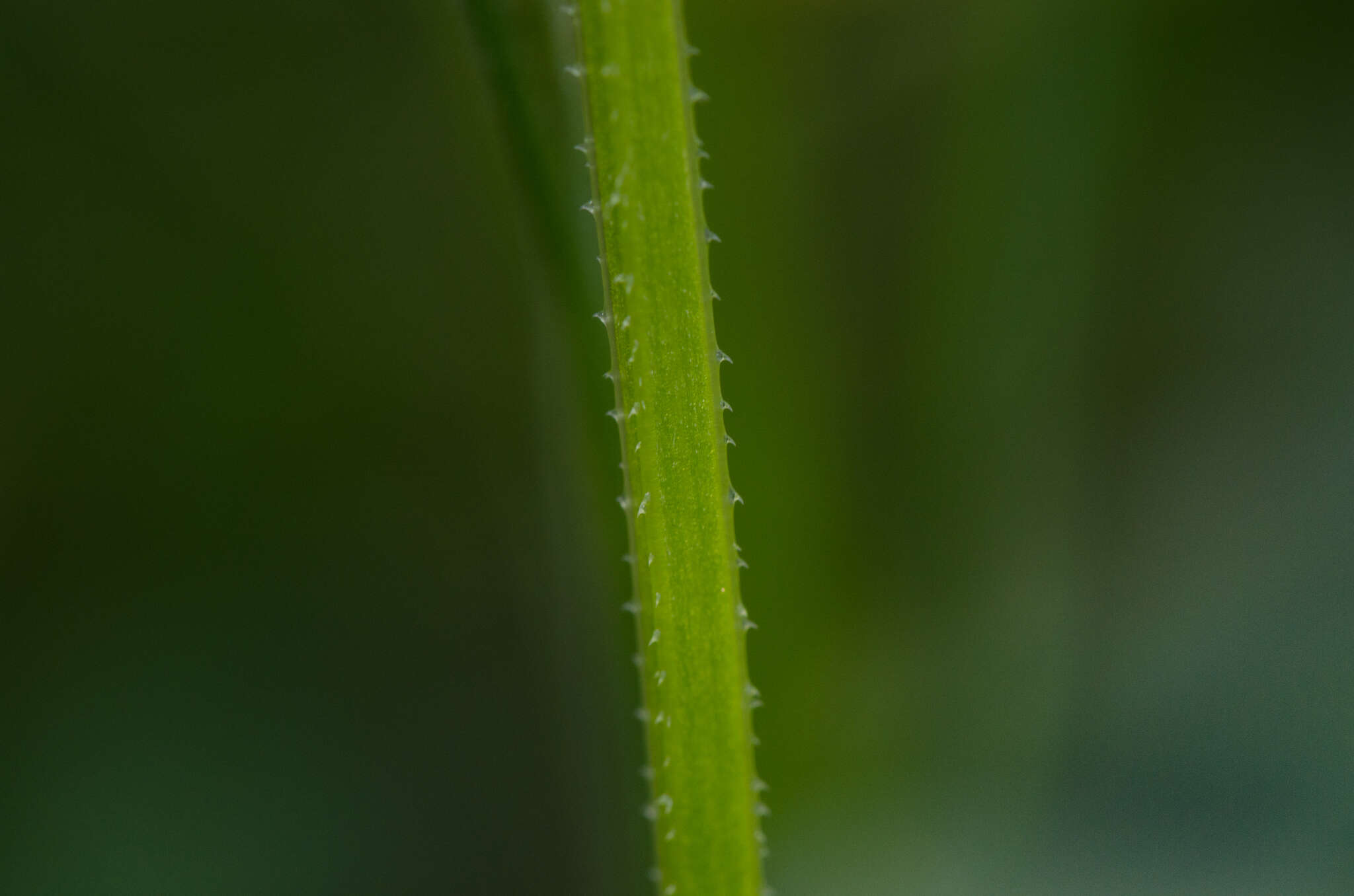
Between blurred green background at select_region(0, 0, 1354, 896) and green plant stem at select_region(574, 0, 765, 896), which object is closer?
green plant stem at select_region(574, 0, 765, 896)

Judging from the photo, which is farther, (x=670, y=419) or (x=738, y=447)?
(x=738, y=447)

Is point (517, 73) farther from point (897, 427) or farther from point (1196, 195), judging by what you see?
point (1196, 195)

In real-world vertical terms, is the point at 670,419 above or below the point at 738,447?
below

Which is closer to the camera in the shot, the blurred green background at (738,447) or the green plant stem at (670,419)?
the green plant stem at (670,419)
